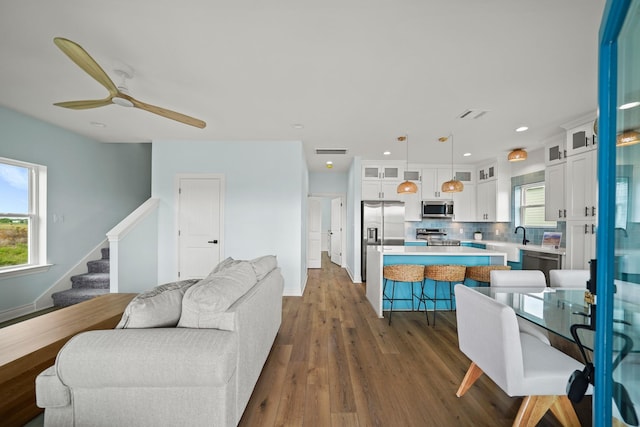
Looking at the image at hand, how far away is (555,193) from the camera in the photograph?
13.3 ft

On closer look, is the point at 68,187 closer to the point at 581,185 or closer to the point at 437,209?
the point at 437,209

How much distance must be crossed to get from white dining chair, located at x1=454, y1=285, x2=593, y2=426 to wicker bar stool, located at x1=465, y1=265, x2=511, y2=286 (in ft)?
5.67

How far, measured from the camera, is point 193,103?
10.3 feet

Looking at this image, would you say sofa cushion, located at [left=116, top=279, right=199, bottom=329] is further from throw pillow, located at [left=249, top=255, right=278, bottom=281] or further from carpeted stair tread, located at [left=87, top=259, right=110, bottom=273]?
carpeted stair tread, located at [left=87, top=259, right=110, bottom=273]

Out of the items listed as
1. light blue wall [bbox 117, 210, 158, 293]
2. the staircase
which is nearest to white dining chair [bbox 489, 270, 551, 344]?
light blue wall [bbox 117, 210, 158, 293]

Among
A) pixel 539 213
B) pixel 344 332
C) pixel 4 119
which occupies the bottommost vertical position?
pixel 344 332

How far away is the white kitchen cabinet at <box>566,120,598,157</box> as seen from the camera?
132 inches


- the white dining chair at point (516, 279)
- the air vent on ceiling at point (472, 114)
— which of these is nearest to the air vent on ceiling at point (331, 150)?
the air vent on ceiling at point (472, 114)

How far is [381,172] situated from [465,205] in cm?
216

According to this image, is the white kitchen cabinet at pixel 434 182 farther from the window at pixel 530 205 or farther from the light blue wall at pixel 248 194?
the light blue wall at pixel 248 194

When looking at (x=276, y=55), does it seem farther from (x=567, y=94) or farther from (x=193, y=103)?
(x=567, y=94)

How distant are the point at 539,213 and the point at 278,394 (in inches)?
221

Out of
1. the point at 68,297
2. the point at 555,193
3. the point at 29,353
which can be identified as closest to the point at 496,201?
the point at 555,193

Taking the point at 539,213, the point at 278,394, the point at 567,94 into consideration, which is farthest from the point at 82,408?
the point at 539,213
